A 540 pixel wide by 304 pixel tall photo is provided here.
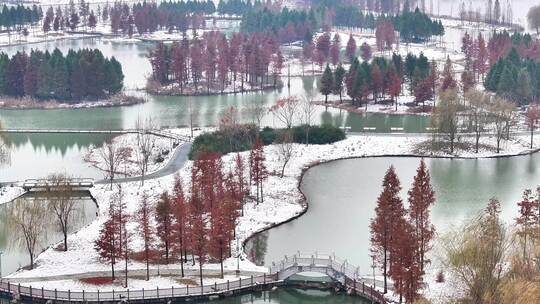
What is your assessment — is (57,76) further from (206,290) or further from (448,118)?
(206,290)

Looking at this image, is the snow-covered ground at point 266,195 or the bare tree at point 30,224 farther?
the bare tree at point 30,224

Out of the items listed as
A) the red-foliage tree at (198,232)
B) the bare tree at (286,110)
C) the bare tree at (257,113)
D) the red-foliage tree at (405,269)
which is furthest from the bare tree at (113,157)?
the red-foliage tree at (405,269)

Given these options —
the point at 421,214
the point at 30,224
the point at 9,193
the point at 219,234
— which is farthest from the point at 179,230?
the point at 9,193

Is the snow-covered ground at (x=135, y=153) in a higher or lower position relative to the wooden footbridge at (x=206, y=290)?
higher

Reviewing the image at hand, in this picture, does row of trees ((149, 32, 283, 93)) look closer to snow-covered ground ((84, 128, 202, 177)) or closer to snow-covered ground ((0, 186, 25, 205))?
snow-covered ground ((84, 128, 202, 177))

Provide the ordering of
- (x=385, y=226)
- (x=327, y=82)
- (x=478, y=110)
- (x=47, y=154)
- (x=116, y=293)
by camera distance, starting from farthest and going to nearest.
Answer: (x=327, y=82) < (x=478, y=110) < (x=47, y=154) < (x=385, y=226) < (x=116, y=293)

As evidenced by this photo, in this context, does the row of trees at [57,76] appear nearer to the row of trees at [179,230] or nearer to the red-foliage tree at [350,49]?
the red-foliage tree at [350,49]
